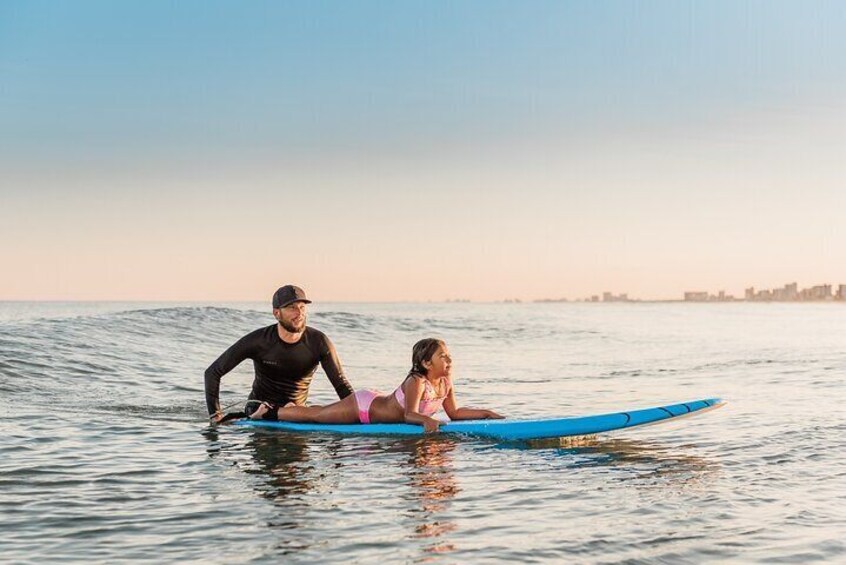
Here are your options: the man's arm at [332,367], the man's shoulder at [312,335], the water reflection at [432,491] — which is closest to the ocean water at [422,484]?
the water reflection at [432,491]

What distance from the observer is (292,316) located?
36.6 ft

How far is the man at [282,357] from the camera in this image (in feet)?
37.0

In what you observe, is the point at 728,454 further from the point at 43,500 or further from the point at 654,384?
the point at 654,384

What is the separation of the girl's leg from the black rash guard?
0.26 metres

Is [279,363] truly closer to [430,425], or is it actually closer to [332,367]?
[332,367]

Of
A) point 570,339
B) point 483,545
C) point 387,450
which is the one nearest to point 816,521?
point 483,545

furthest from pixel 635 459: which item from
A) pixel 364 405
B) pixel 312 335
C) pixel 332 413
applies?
pixel 312 335

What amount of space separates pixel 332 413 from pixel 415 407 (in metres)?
1.19

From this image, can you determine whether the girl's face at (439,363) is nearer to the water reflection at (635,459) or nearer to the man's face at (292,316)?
the water reflection at (635,459)

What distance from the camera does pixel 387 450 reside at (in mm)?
10227

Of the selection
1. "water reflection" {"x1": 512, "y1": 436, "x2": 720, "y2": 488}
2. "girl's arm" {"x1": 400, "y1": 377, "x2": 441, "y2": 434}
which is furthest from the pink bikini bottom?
"water reflection" {"x1": 512, "y1": 436, "x2": 720, "y2": 488}

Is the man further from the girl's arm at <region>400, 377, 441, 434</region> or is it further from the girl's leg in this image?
the girl's arm at <region>400, 377, 441, 434</region>

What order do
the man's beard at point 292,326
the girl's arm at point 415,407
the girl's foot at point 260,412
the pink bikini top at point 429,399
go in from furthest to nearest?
the girl's foot at point 260,412 < the man's beard at point 292,326 < the pink bikini top at point 429,399 < the girl's arm at point 415,407

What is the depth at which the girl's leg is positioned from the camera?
→ 11.5 meters
